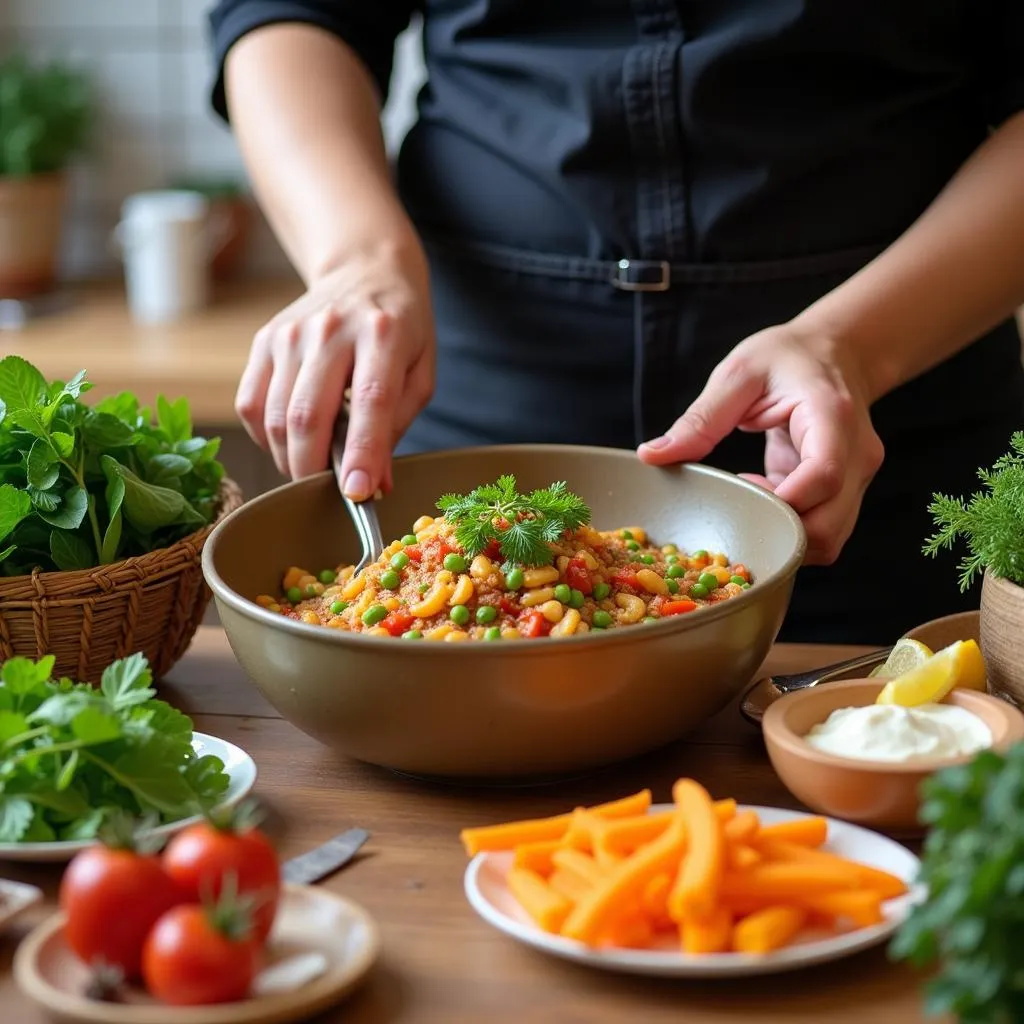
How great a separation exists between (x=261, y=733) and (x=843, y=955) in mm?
660

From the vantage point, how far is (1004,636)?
134cm

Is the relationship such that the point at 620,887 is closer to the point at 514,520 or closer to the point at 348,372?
the point at 514,520

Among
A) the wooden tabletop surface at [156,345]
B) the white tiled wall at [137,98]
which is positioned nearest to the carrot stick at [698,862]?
the wooden tabletop surface at [156,345]

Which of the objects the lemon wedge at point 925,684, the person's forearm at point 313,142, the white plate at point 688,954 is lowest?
the white plate at point 688,954

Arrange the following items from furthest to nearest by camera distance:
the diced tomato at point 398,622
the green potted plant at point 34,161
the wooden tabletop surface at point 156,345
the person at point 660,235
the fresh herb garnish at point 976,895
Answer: the green potted plant at point 34,161
the wooden tabletop surface at point 156,345
the person at point 660,235
the diced tomato at point 398,622
the fresh herb garnish at point 976,895

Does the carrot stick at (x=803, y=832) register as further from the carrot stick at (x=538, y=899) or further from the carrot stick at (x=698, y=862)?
the carrot stick at (x=538, y=899)

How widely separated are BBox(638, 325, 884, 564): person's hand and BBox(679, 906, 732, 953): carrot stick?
1.98ft

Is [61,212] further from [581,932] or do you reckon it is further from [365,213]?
[581,932]

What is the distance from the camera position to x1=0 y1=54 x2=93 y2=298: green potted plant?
3.51m

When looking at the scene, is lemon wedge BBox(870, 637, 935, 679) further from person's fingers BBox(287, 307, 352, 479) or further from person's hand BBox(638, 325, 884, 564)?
person's fingers BBox(287, 307, 352, 479)

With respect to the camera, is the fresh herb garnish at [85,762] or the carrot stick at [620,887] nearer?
the carrot stick at [620,887]

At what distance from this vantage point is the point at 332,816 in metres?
1.29

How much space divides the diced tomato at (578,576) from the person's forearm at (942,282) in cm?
44

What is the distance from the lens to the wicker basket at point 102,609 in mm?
1452
